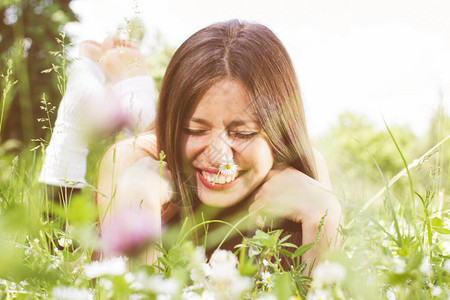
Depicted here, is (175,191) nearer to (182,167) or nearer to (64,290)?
(182,167)

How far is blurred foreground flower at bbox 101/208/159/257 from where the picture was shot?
154 cm

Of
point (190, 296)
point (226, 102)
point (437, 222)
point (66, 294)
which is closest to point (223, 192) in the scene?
point (226, 102)

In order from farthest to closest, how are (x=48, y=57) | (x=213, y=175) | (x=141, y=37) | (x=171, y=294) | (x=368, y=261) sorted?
(x=48, y=57) < (x=141, y=37) < (x=213, y=175) < (x=368, y=261) < (x=171, y=294)

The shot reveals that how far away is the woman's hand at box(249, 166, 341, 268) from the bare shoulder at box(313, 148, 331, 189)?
0.26 meters

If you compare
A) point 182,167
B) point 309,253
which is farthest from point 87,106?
point 309,253

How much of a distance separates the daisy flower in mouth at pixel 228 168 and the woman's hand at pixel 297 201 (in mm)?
161

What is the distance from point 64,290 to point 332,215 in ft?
3.58

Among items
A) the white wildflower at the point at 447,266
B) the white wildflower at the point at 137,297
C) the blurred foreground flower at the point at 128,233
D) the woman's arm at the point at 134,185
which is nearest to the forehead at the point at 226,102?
the woman's arm at the point at 134,185

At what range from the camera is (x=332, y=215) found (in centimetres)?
173

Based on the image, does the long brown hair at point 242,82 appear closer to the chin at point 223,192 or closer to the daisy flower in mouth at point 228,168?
the chin at point 223,192

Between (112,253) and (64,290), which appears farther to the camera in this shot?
(112,253)

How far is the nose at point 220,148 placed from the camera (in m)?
1.73

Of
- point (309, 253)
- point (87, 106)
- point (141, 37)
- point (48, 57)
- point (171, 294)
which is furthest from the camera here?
point (48, 57)

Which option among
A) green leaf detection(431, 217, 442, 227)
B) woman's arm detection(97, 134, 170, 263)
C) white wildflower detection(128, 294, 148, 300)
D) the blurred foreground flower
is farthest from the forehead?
white wildflower detection(128, 294, 148, 300)
